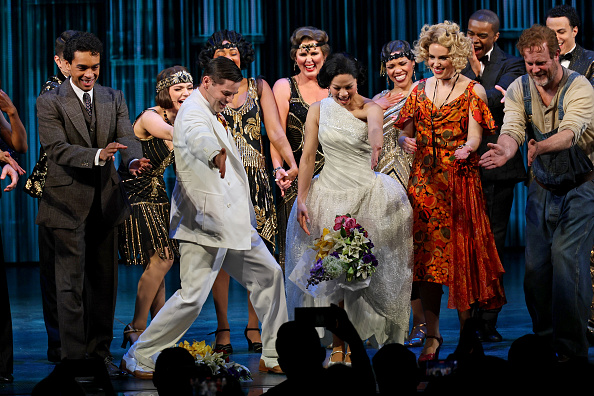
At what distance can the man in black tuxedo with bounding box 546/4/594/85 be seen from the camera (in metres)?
5.08

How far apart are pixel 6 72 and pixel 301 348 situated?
9180 millimetres

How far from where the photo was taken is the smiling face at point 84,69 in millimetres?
4355

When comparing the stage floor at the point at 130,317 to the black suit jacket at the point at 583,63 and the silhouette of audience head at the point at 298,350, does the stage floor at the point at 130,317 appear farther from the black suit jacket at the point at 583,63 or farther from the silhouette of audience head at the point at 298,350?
the silhouette of audience head at the point at 298,350

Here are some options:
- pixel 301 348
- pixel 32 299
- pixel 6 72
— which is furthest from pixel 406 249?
pixel 6 72

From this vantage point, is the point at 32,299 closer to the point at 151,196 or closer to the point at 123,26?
the point at 151,196

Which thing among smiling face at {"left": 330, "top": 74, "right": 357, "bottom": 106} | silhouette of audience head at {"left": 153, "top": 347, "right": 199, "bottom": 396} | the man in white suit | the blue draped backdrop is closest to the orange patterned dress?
smiling face at {"left": 330, "top": 74, "right": 357, "bottom": 106}

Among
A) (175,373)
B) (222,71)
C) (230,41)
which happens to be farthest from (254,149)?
(175,373)

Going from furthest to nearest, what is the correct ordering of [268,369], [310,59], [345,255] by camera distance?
[310,59]
[268,369]
[345,255]

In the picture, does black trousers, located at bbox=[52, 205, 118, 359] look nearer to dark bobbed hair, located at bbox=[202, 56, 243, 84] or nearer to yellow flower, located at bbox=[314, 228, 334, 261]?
dark bobbed hair, located at bbox=[202, 56, 243, 84]

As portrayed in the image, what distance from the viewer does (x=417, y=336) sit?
5145 millimetres

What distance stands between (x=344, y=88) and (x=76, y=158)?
1.40 metres

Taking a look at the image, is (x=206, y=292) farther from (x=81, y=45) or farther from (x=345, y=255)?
(x=81, y=45)

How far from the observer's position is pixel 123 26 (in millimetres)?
10180

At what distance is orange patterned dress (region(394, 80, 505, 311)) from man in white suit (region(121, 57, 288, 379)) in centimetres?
85
